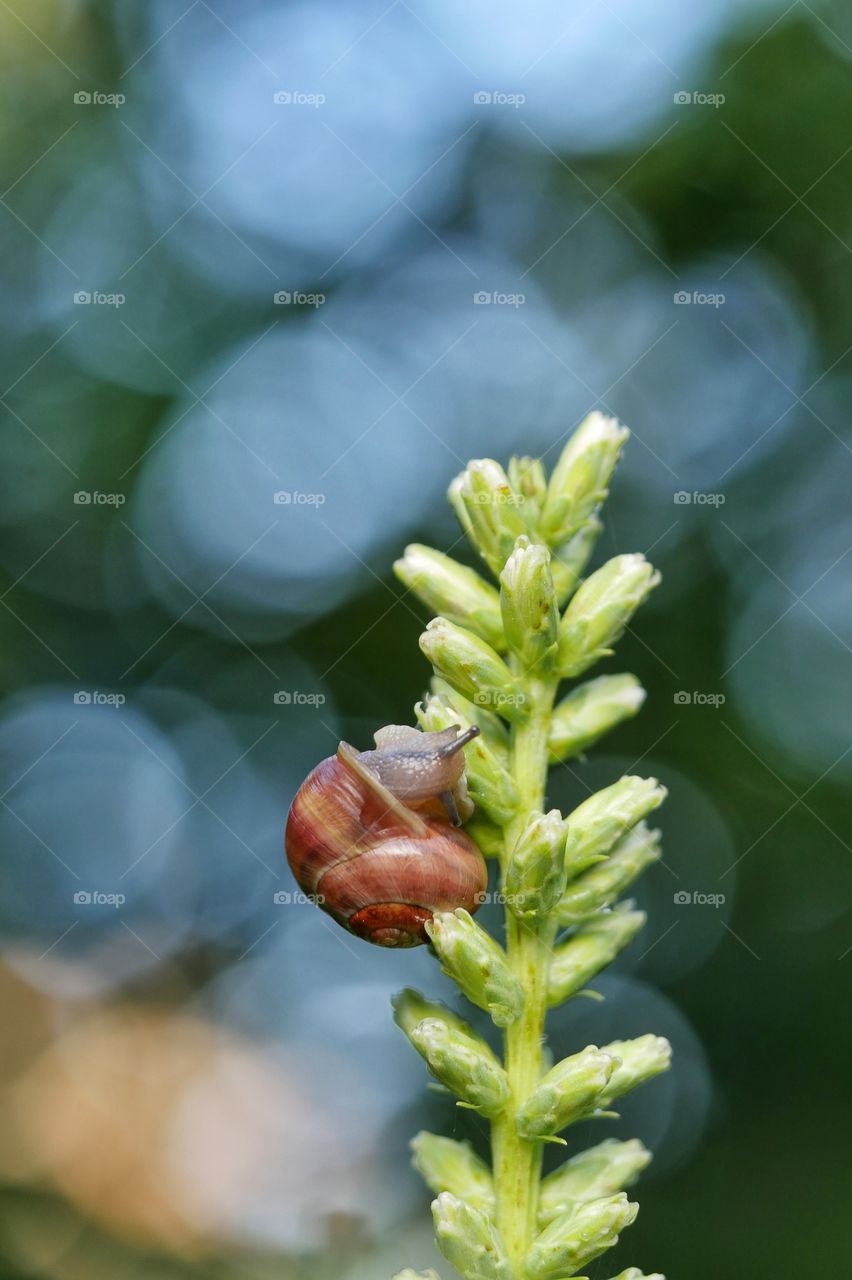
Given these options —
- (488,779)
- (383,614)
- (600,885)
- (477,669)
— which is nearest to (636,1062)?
(600,885)

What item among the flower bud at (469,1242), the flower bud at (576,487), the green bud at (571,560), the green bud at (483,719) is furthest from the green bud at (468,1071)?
the flower bud at (576,487)

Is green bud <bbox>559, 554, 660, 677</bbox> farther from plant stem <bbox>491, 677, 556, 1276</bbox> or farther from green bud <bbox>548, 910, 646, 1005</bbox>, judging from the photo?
green bud <bbox>548, 910, 646, 1005</bbox>

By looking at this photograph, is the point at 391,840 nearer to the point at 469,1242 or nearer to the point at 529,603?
the point at 529,603

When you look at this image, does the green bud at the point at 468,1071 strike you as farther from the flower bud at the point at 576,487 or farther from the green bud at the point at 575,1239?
the flower bud at the point at 576,487

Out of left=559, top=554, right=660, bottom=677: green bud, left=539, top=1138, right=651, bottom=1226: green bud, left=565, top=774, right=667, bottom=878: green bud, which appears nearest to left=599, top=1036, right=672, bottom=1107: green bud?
left=539, top=1138, right=651, bottom=1226: green bud

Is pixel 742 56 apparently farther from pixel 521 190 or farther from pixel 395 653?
pixel 395 653
